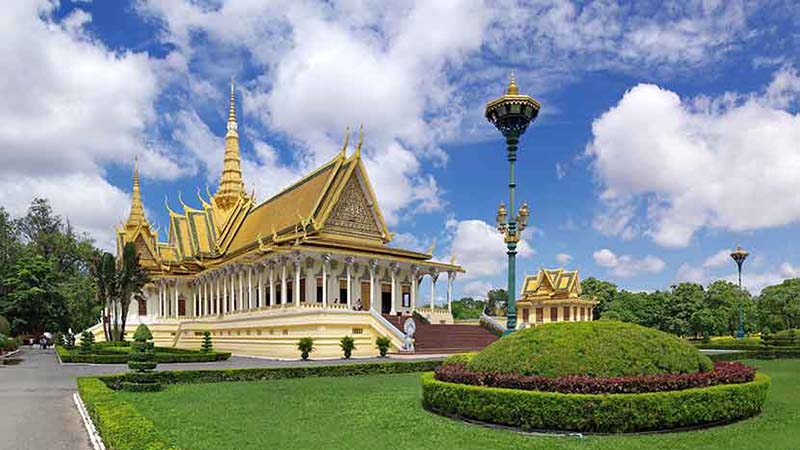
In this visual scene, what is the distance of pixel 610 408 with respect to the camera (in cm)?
851

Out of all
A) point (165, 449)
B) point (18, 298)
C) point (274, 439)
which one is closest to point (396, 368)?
point (274, 439)

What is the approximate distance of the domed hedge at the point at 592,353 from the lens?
30.6ft

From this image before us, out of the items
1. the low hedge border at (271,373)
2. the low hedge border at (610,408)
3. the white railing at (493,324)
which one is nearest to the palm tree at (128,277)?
the white railing at (493,324)

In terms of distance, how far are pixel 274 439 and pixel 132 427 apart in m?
1.82

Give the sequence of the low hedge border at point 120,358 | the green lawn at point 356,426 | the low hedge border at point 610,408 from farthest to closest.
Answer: the low hedge border at point 120,358
the low hedge border at point 610,408
the green lawn at point 356,426

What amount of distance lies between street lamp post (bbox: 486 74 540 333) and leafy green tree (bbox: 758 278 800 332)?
50252 mm

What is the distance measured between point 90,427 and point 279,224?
2724cm

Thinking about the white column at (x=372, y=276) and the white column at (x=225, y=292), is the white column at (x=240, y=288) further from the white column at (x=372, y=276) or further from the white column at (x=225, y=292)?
the white column at (x=372, y=276)

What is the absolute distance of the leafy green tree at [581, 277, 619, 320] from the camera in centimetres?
6702

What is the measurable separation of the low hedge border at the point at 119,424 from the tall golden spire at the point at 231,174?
126ft

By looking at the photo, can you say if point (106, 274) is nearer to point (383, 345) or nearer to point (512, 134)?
point (383, 345)

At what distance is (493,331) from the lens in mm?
33375

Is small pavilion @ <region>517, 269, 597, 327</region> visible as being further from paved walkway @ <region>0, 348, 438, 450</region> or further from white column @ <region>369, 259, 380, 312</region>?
paved walkway @ <region>0, 348, 438, 450</region>

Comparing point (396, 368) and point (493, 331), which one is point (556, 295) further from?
point (396, 368)
